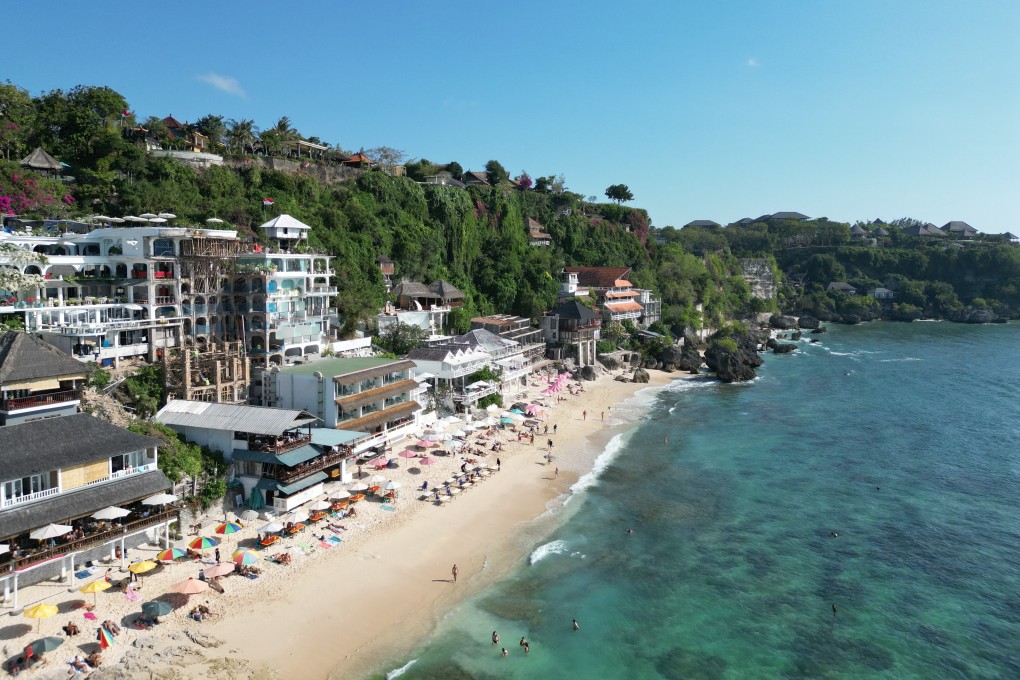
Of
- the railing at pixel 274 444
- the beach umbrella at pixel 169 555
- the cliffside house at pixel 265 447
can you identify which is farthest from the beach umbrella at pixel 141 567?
the railing at pixel 274 444

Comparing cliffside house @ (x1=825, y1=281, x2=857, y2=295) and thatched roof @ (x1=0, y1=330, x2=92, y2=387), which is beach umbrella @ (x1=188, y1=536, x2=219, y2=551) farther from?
cliffside house @ (x1=825, y1=281, x2=857, y2=295)

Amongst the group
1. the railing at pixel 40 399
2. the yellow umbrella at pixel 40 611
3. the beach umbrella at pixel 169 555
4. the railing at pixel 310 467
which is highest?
the railing at pixel 40 399

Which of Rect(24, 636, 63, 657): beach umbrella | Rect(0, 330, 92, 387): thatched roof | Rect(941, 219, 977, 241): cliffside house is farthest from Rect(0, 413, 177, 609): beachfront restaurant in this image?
Rect(941, 219, 977, 241): cliffside house

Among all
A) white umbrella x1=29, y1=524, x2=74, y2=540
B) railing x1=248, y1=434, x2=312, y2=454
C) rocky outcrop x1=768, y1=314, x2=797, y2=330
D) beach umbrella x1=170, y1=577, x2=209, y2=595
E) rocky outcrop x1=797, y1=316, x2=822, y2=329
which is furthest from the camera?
rocky outcrop x1=797, y1=316, x2=822, y2=329

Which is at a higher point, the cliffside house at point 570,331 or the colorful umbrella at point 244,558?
the cliffside house at point 570,331

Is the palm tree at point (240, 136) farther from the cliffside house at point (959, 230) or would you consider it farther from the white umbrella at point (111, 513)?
the cliffside house at point (959, 230)

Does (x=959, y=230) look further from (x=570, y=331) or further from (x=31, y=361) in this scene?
(x=31, y=361)
